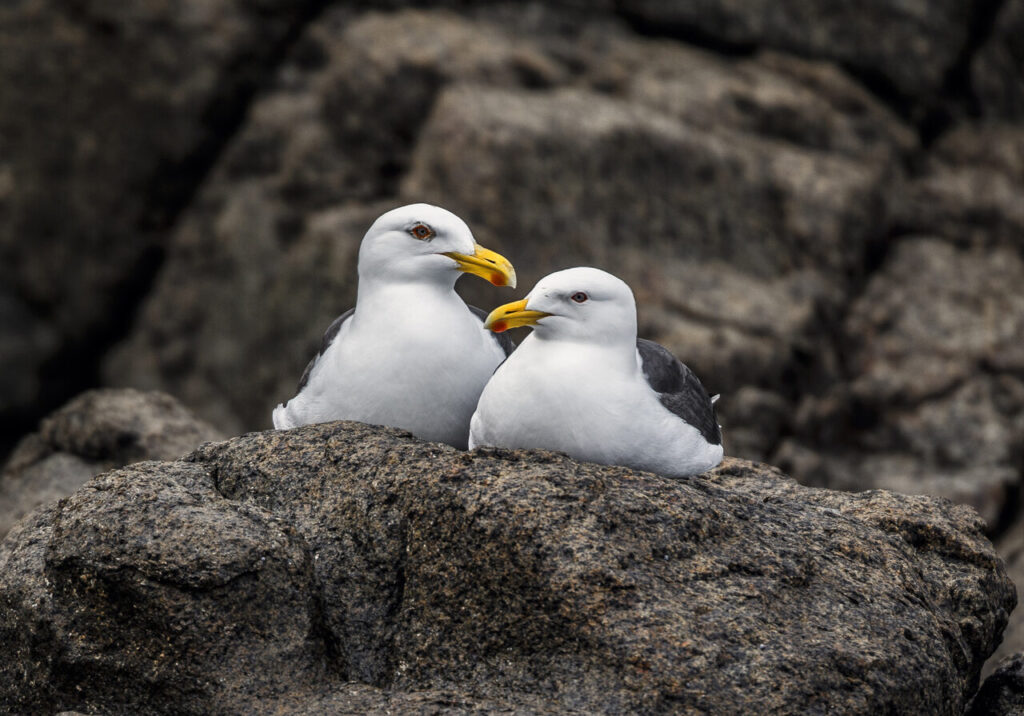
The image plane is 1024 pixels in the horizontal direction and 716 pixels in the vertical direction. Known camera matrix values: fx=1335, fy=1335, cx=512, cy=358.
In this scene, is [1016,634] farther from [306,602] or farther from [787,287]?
[306,602]

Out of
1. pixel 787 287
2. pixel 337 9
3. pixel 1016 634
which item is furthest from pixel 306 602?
pixel 337 9

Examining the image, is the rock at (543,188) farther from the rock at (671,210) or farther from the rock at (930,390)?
the rock at (930,390)

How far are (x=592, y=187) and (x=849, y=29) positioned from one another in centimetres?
356

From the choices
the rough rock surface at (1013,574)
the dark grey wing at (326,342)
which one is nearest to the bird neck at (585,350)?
the dark grey wing at (326,342)

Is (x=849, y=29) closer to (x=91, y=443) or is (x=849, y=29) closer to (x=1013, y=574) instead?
(x=1013, y=574)

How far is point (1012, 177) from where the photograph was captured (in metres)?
14.9

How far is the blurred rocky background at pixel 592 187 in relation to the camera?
13.8 meters

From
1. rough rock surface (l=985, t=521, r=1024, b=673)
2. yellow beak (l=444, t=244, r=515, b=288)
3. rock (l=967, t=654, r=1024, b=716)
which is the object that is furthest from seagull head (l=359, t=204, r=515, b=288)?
rough rock surface (l=985, t=521, r=1024, b=673)

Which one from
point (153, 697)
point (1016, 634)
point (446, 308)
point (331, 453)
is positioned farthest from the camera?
point (1016, 634)

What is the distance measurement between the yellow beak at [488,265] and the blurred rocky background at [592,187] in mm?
6735

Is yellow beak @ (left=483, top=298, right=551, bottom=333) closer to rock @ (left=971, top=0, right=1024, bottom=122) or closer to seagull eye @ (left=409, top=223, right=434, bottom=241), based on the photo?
seagull eye @ (left=409, top=223, right=434, bottom=241)

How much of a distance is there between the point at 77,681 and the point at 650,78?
10.6 meters

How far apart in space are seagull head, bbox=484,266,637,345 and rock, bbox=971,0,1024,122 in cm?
1035

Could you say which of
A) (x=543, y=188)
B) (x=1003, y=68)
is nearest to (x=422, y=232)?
(x=543, y=188)
